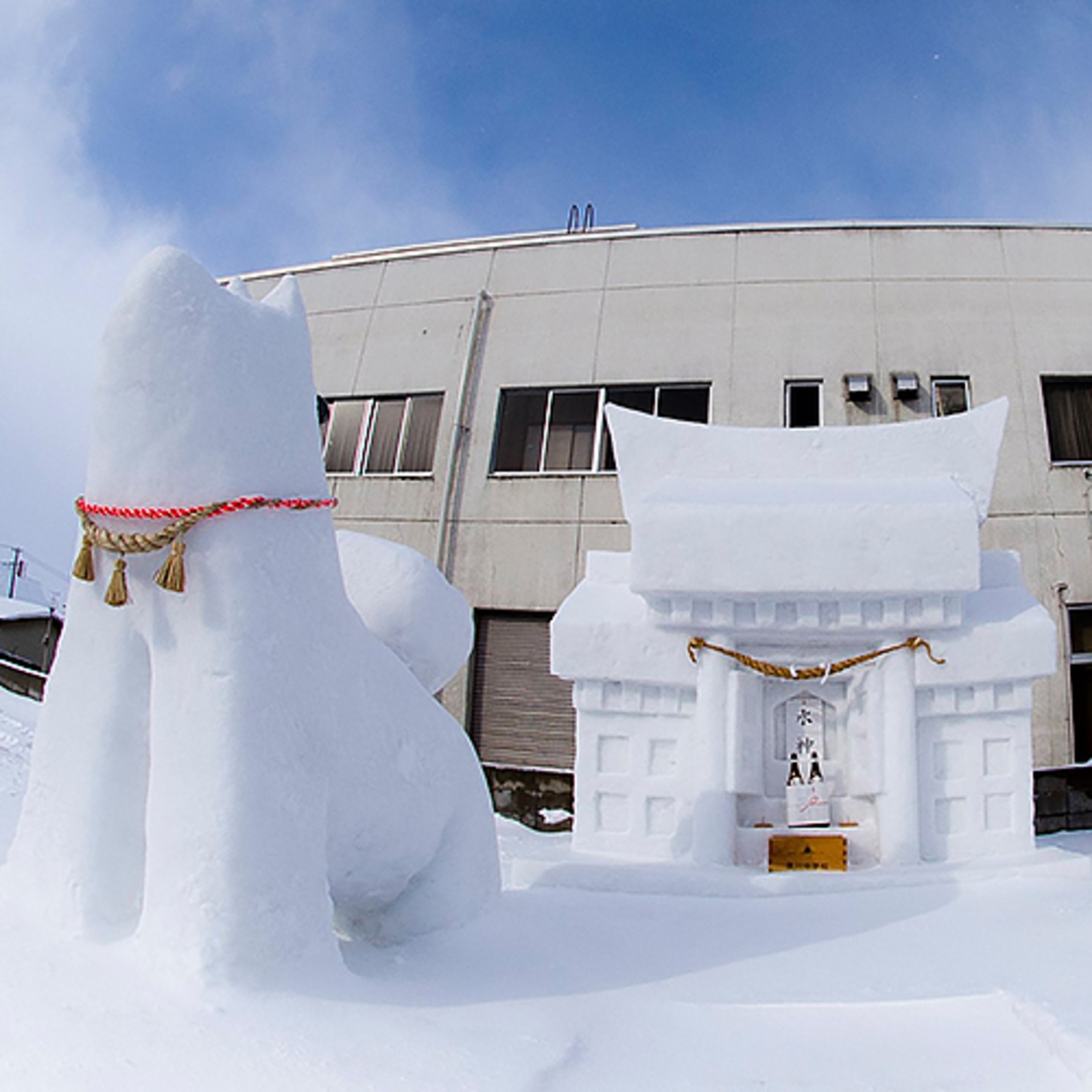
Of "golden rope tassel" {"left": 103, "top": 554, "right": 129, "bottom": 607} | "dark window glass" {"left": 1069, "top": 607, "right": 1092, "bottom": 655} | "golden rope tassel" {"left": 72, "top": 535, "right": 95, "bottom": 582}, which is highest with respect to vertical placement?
"dark window glass" {"left": 1069, "top": 607, "right": 1092, "bottom": 655}

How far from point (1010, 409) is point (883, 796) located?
6.45 metres

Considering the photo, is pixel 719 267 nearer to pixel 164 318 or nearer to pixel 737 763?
pixel 737 763

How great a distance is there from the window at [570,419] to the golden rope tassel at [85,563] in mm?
8337

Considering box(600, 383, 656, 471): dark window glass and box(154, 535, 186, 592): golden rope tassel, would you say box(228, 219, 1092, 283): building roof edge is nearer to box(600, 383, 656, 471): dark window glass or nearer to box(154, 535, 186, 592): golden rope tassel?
box(600, 383, 656, 471): dark window glass

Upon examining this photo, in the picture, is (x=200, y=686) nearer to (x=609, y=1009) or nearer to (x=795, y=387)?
(x=609, y=1009)

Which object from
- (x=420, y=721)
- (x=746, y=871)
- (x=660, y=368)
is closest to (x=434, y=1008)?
(x=420, y=721)

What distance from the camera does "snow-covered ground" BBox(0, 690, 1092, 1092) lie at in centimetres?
181

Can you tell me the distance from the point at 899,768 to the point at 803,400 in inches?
247

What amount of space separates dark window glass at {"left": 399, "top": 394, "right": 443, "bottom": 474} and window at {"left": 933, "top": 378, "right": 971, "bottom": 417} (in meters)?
5.33

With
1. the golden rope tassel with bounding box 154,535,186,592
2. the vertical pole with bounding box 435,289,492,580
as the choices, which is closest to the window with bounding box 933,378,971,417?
the vertical pole with bounding box 435,289,492,580

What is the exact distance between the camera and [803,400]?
33.6 feet

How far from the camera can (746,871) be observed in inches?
176

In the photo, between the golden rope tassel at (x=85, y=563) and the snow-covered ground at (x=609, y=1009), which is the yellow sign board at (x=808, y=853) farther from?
the golden rope tassel at (x=85, y=563)

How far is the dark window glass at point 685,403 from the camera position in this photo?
10.4 meters
